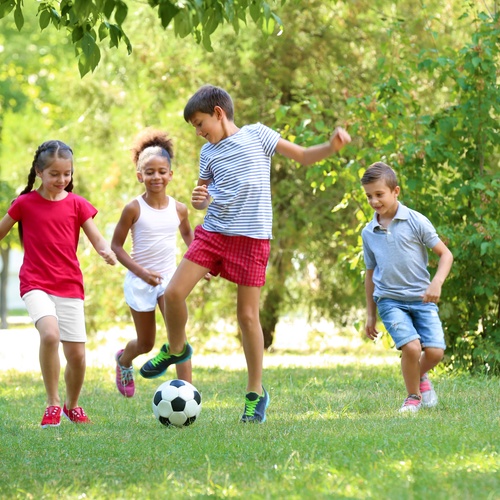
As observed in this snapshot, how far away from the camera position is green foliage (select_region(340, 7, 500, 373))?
816cm

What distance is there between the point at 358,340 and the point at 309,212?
142 inches

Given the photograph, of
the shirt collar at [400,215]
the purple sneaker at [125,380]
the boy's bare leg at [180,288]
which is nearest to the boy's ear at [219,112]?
the boy's bare leg at [180,288]

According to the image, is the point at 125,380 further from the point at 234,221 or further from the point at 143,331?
the point at 234,221

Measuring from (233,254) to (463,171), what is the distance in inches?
137

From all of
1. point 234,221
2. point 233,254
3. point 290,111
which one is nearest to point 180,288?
point 233,254

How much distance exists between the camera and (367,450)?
440 cm

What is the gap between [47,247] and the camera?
5.96m

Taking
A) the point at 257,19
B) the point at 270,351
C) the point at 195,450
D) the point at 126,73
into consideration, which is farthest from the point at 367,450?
the point at 126,73

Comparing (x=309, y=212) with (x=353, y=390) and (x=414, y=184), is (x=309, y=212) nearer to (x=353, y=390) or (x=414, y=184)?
(x=414, y=184)

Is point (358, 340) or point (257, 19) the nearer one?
point (257, 19)

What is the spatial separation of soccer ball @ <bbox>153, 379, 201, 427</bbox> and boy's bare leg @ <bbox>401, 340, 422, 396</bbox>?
139 centimetres

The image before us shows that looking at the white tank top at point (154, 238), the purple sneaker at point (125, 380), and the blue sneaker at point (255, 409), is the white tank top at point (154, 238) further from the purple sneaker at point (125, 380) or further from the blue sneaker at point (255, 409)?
the blue sneaker at point (255, 409)

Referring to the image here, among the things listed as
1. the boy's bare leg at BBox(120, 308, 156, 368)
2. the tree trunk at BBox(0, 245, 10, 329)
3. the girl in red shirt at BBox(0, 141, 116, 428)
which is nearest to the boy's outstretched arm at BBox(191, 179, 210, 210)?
the girl in red shirt at BBox(0, 141, 116, 428)

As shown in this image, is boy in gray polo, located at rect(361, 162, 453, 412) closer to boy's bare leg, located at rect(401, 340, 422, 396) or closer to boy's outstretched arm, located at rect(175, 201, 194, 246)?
boy's bare leg, located at rect(401, 340, 422, 396)
